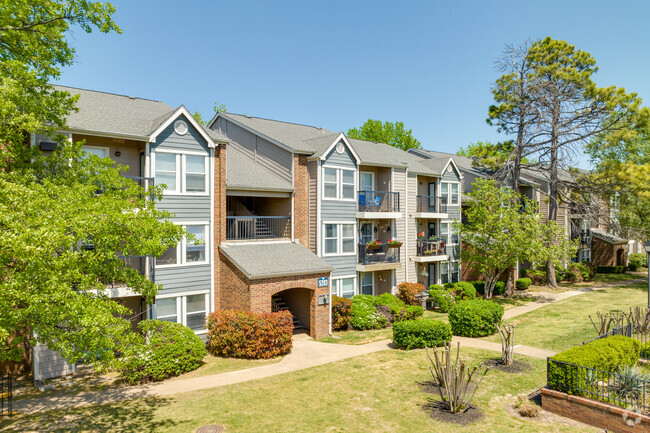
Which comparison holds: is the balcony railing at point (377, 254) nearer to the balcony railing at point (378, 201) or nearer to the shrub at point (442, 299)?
the balcony railing at point (378, 201)

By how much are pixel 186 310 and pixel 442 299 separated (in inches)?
636

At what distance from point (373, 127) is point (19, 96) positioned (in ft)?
171

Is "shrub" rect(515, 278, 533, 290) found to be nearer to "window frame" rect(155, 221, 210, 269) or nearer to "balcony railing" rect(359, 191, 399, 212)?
"balcony railing" rect(359, 191, 399, 212)

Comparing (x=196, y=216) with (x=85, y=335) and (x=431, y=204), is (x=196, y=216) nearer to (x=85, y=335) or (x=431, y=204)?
(x=85, y=335)

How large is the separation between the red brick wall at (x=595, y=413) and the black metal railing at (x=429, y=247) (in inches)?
683

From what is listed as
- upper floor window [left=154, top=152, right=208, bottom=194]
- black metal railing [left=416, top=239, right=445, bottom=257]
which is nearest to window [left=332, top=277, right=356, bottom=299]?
black metal railing [left=416, top=239, right=445, bottom=257]

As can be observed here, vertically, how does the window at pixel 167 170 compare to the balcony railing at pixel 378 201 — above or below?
above

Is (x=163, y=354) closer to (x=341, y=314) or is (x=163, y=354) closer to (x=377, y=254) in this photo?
(x=341, y=314)

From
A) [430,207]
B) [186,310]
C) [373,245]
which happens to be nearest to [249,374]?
[186,310]

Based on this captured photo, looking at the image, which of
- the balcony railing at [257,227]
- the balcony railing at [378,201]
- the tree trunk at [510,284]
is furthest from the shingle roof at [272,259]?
the tree trunk at [510,284]

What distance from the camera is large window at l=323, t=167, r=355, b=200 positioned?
23.9m

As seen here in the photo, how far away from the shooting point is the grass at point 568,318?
62.5 ft

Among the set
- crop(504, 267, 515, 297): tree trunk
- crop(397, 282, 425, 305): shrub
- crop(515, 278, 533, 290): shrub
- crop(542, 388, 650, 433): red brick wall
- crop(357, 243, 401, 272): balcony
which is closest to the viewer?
crop(542, 388, 650, 433): red brick wall

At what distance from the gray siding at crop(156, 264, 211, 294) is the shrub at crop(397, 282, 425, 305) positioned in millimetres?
13004
